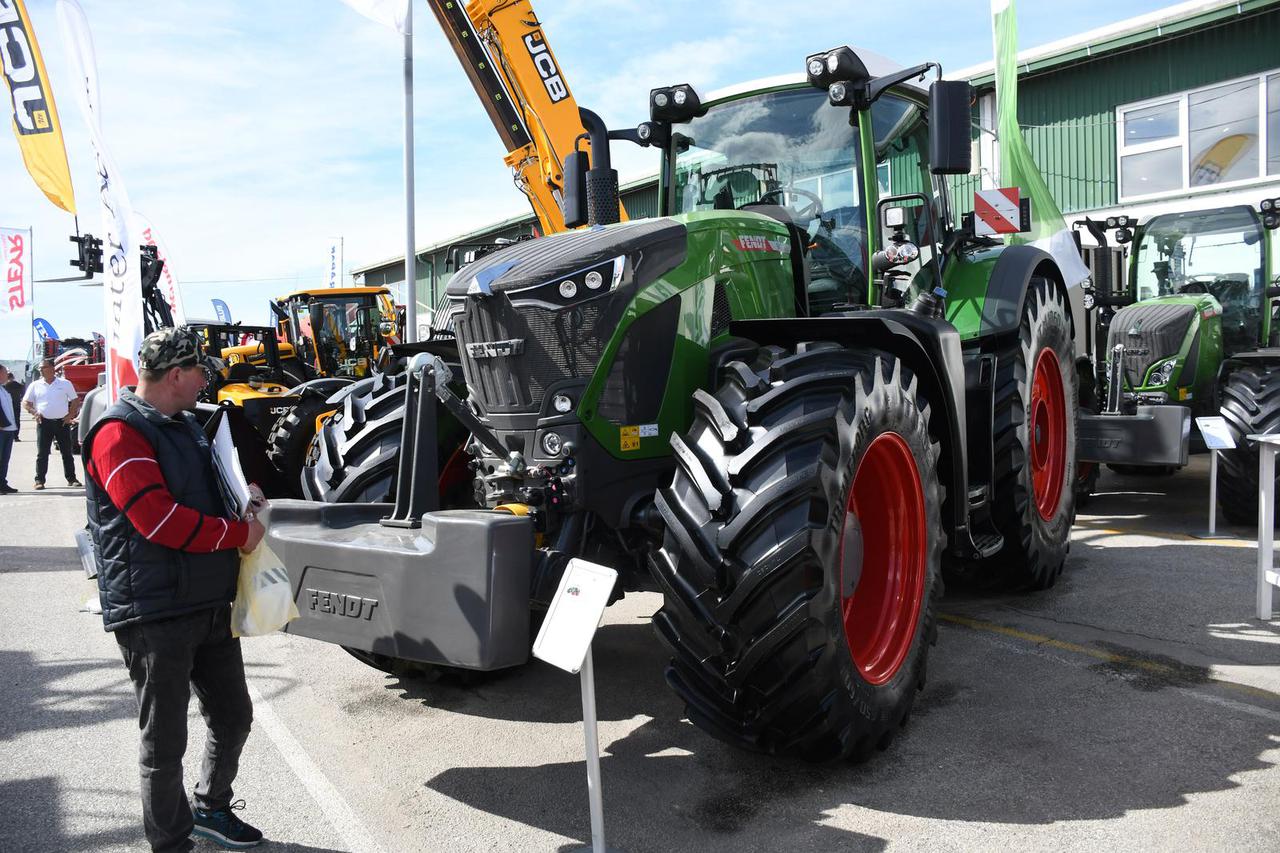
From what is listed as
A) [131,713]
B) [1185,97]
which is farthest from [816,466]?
[1185,97]

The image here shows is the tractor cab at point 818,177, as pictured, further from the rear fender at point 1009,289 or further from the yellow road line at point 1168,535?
the yellow road line at point 1168,535

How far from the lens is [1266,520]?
5000mm

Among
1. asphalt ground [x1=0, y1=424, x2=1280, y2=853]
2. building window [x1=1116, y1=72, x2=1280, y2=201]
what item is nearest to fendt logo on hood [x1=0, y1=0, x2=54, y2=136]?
asphalt ground [x1=0, y1=424, x2=1280, y2=853]

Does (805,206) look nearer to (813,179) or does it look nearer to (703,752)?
(813,179)

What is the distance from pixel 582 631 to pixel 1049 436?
421cm

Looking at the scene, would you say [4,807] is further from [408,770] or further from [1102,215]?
[1102,215]

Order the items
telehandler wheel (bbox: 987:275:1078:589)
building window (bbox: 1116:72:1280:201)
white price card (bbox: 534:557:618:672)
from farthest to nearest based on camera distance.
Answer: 1. building window (bbox: 1116:72:1280:201)
2. telehandler wheel (bbox: 987:275:1078:589)
3. white price card (bbox: 534:557:618:672)

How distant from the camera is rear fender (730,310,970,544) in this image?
387 cm

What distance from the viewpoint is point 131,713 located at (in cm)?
445

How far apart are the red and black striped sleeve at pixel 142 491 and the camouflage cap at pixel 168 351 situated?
21 centimetres

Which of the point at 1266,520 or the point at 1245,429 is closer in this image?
the point at 1266,520

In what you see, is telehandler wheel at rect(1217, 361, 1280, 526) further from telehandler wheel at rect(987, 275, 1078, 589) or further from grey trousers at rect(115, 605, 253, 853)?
grey trousers at rect(115, 605, 253, 853)

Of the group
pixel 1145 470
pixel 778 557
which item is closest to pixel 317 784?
pixel 778 557

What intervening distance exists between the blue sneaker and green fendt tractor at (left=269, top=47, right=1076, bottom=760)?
25.4 inches
